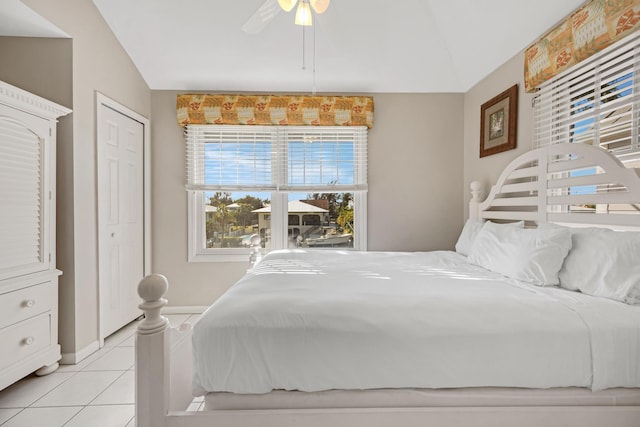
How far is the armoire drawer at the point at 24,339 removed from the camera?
1764 mm

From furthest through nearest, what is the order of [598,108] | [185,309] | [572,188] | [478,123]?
[185,309]
[478,123]
[572,188]
[598,108]

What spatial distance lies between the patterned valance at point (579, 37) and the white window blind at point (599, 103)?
0.22ft

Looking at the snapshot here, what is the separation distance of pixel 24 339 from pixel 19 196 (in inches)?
34.3

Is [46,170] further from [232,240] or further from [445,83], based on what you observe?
[445,83]

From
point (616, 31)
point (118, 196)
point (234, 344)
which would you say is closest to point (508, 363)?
point (234, 344)

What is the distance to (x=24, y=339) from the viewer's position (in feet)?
6.15

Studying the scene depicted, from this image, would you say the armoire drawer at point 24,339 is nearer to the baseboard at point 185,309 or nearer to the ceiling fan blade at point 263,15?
the baseboard at point 185,309

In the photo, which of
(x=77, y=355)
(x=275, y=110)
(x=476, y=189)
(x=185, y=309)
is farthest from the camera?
(x=185, y=309)

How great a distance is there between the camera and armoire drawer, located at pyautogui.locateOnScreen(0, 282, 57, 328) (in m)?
1.77

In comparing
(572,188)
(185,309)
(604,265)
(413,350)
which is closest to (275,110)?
(185,309)

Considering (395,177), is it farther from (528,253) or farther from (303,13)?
(303,13)

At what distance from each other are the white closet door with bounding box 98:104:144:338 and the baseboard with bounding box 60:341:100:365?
136 millimetres

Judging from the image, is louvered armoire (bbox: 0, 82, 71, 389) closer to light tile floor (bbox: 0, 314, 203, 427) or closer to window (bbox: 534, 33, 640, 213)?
light tile floor (bbox: 0, 314, 203, 427)

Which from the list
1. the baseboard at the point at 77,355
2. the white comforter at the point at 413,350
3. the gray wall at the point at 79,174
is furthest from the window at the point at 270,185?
the white comforter at the point at 413,350
